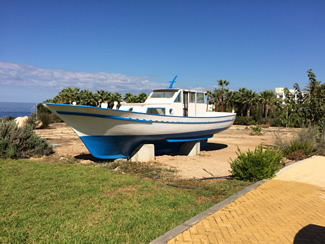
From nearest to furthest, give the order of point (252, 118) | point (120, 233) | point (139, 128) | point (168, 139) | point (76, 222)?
point (120, 233), point (76, 222), point (139, 128), point (168, 139), point (252, 118)

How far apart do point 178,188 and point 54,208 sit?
3445mm

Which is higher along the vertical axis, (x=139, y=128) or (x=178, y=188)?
(x=139, y=128)

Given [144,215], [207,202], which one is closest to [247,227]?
[207,202]

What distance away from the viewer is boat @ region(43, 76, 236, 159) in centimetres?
1091

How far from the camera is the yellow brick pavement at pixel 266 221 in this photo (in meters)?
4.69

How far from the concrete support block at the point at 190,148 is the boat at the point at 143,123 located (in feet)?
0.81

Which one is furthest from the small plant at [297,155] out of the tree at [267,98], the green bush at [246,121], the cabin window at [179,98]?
the tree at [267,98]

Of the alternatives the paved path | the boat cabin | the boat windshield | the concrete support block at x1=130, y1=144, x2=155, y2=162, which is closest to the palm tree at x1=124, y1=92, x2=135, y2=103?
the boat cabin

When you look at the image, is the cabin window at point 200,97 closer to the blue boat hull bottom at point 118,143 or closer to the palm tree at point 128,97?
the blue boat hull bottom at point 118,143

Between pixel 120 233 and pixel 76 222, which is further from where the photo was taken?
pixel 76 222

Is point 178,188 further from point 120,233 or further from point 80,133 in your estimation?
point 80,133

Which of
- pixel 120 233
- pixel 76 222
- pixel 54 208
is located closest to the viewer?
pixel 120 233

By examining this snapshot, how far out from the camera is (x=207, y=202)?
21.9 feet

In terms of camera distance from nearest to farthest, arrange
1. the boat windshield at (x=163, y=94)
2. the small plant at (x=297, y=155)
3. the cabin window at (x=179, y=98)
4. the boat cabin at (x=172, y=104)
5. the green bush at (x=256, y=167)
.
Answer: the green bush at (x=256, y=167) < the small plant at (x=297, y=155) < the boat cabin at (x=172, y=104) < the cabin window at (x=179, y=98) < the boat windshield at (x=163, y=94)
